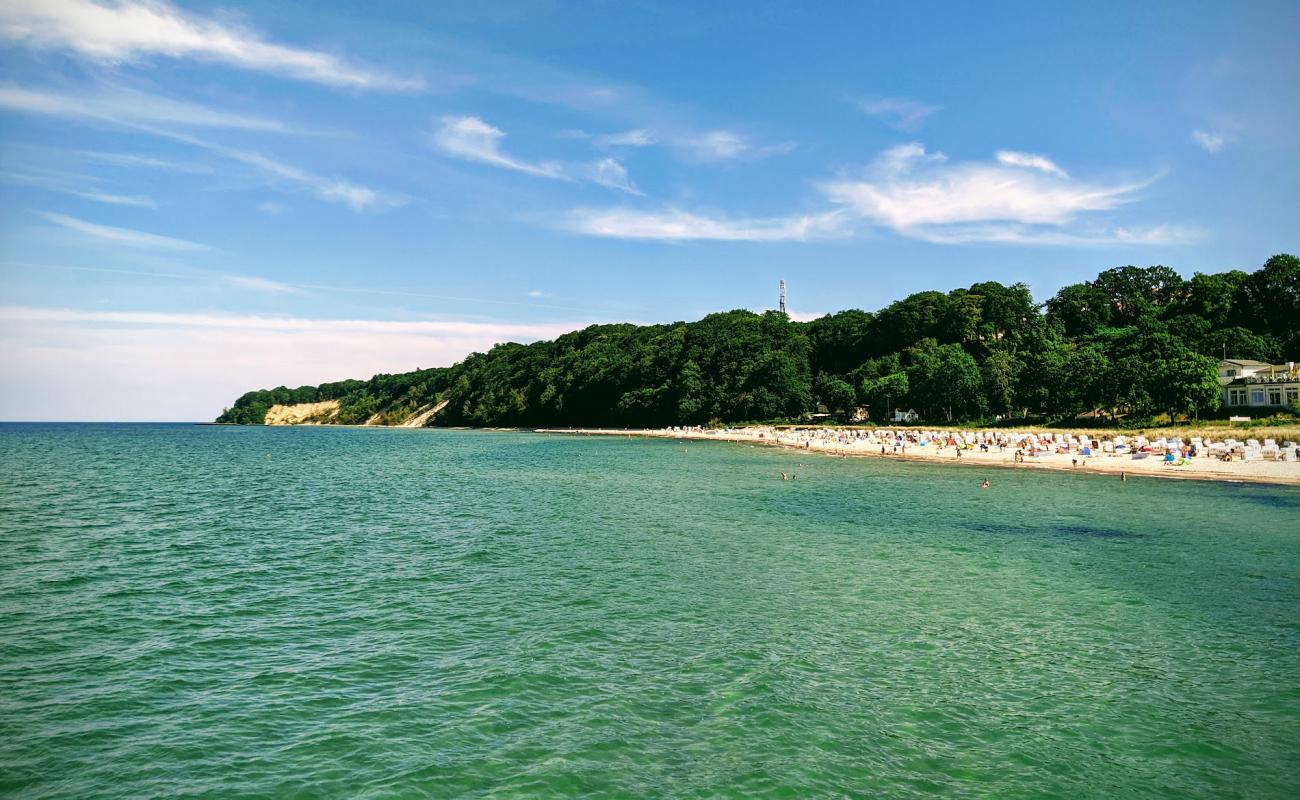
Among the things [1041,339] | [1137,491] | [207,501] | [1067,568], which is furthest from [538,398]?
[1067,568]

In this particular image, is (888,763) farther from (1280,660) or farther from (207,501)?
(207,501)

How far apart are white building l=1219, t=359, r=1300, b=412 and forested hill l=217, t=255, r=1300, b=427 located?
17.0 feet

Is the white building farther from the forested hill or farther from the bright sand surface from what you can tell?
the bright sand surface

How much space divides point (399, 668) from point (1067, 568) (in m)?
18.8

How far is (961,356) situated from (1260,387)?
31038 millimetres

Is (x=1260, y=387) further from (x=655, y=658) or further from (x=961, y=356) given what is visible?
(x=655, y=658)

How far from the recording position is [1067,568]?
20.2 meters

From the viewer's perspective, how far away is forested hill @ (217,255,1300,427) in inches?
2916

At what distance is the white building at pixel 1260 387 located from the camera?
6222 centimetres

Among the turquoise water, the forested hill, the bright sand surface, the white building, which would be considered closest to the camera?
the turquoise water

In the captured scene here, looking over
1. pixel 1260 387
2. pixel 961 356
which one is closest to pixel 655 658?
pixel 1260 387

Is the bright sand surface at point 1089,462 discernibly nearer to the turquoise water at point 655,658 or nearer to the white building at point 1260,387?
the turquoise water at point 655,658

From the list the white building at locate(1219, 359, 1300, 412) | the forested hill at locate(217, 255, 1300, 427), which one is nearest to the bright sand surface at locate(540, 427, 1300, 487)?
the forested hill at locate(217, 255, 1300, 427)

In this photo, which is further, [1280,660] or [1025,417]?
[1025,417]
